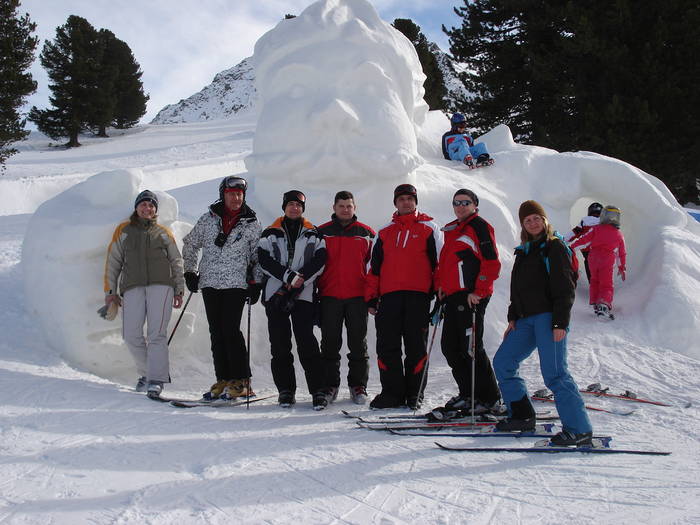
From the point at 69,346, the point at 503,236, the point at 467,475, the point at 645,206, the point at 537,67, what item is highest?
the point at 537,67

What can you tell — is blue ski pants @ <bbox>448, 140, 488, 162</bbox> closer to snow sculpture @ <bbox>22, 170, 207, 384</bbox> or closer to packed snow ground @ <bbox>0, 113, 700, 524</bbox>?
packed snow ground @ <bbox>0, 113, 700, 524</bbox>

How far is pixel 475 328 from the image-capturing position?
139 inches

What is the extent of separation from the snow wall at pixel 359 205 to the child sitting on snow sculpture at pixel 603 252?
0.29 m

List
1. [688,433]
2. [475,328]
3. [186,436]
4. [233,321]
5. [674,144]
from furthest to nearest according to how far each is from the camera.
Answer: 1. [674,144]
2. [233,321]
3. [475,328]
4. [688,433]
5. [186,436]

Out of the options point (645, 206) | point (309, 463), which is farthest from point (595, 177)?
point (309, 463)

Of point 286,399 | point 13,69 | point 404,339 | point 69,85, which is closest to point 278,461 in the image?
point 286,399

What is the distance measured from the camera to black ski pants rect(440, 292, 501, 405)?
357 centimetres

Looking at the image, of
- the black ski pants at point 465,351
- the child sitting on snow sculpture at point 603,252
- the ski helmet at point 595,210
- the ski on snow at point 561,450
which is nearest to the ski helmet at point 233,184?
the black ski pants at point 465,351

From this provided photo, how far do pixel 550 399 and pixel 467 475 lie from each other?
5.48 feet

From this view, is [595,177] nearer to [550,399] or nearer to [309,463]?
[550,399]

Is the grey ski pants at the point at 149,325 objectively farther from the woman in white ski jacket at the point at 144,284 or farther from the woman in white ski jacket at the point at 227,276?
the woman in white ski jacket at the point at 227,276

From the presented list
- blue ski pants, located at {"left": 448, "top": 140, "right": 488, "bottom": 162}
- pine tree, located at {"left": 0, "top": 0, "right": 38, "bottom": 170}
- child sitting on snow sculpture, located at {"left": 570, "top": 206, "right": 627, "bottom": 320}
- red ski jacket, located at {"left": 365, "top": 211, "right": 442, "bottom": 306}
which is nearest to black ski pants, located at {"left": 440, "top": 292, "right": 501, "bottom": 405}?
red ski jacket, located at {"left": 365, "top": 211, "right": 442, "bottom": 306}

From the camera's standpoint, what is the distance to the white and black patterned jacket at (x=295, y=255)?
12.6 ft

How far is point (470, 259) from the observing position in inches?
141
